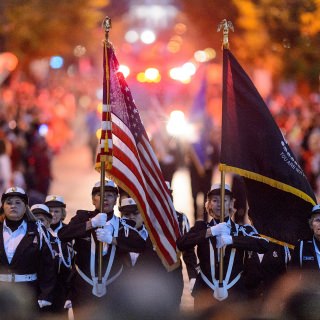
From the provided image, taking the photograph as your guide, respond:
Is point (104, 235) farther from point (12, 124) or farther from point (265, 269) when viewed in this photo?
point (12, 124)

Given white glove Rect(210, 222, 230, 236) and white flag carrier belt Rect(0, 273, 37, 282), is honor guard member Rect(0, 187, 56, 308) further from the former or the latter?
white glove Rect(210, 222, 230, 236)

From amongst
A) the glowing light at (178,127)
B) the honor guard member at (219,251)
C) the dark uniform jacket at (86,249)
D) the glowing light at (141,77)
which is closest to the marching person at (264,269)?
the honor guard member at (219,251)

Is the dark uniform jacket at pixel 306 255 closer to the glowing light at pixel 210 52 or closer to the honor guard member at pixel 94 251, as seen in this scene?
the honor guard member at pixel 94 251

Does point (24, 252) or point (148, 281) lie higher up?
point (24, 252)

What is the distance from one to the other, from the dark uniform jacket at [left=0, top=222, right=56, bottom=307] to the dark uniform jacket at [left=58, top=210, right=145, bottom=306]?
246 millimetres

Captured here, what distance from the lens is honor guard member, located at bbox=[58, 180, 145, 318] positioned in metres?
9.95

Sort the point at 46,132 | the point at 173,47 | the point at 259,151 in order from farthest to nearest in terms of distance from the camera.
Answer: the point at 173,47 → the point at 46,132 → the point at 259,151

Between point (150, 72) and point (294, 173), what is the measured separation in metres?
25.1

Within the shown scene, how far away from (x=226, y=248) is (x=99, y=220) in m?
1.17

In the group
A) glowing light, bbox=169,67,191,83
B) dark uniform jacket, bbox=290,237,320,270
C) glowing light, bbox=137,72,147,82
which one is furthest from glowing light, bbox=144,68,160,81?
dark uniform jacket, bbox=290,237,320,270

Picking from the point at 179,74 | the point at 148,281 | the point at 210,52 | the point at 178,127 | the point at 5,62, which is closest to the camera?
the point at 148,281

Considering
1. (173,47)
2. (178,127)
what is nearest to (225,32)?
(178,127)

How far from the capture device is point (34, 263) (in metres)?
9.84

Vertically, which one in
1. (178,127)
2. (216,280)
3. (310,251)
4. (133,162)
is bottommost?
(216,280)
